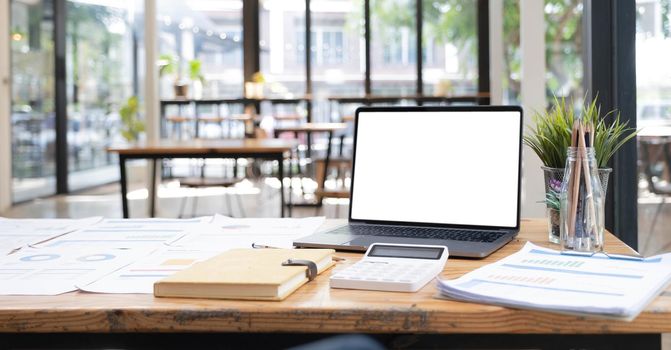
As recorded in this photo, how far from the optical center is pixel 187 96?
10.6m

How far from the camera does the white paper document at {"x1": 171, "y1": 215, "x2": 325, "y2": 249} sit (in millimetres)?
Result: 1569

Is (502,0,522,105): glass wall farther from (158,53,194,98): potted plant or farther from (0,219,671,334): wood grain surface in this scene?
(0,219,671,334): wood grain surface

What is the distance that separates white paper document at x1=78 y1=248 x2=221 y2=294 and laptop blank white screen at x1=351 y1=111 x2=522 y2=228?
40 cm

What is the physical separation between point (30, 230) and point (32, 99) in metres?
7.24

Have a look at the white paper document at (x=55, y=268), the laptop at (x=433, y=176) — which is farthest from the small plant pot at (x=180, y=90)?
the white paper document at (x=55, y=268)

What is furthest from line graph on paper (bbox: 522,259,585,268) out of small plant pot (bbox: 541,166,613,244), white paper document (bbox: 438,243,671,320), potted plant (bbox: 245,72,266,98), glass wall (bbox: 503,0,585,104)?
potted plant (bbox: 245,72,266,98)

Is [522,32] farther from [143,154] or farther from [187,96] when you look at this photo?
[187,96]

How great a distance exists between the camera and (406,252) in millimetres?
1322

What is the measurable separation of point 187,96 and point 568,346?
987cm

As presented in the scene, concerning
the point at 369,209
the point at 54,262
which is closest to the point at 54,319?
the point at 54,262

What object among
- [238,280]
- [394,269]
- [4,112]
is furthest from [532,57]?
[4,112]

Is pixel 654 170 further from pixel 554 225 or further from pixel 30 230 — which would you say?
pixel 30 230

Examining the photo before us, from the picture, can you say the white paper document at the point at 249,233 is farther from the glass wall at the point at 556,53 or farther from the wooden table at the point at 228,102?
the wooden table at the point at 228,102

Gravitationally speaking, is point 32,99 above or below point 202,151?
above
